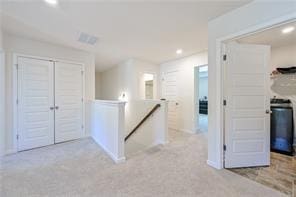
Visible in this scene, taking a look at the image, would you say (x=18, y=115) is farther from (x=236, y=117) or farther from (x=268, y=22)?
(x=268, y=22)

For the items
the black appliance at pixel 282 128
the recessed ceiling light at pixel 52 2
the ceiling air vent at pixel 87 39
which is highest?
the recessed ceiling light at pixel 52 2

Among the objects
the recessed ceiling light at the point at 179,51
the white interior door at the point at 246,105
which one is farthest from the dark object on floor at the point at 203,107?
the white interior door at the point at 246,105

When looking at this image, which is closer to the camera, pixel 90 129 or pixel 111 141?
pixel 111 141

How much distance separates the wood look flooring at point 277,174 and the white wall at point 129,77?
385 centimetres

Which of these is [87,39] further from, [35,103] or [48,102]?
[35,103]

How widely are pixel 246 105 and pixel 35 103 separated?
4.30 meters

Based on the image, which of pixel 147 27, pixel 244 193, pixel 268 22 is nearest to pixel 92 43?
pixel 147 27

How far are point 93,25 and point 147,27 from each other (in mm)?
983

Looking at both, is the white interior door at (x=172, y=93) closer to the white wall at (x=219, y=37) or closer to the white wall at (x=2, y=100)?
the white wall at (x=219, y=37)

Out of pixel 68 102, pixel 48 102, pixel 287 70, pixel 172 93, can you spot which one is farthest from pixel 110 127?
pixel 287 70

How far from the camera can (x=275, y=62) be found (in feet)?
12.9

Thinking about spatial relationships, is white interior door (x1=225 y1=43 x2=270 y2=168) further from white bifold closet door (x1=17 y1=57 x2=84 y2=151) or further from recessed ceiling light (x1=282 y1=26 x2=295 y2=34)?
white bifold closet door (x1=17 y1=57 x2=84 y2=151)

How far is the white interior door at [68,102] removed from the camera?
402 centimetres

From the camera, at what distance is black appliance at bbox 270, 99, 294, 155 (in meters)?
3.23
